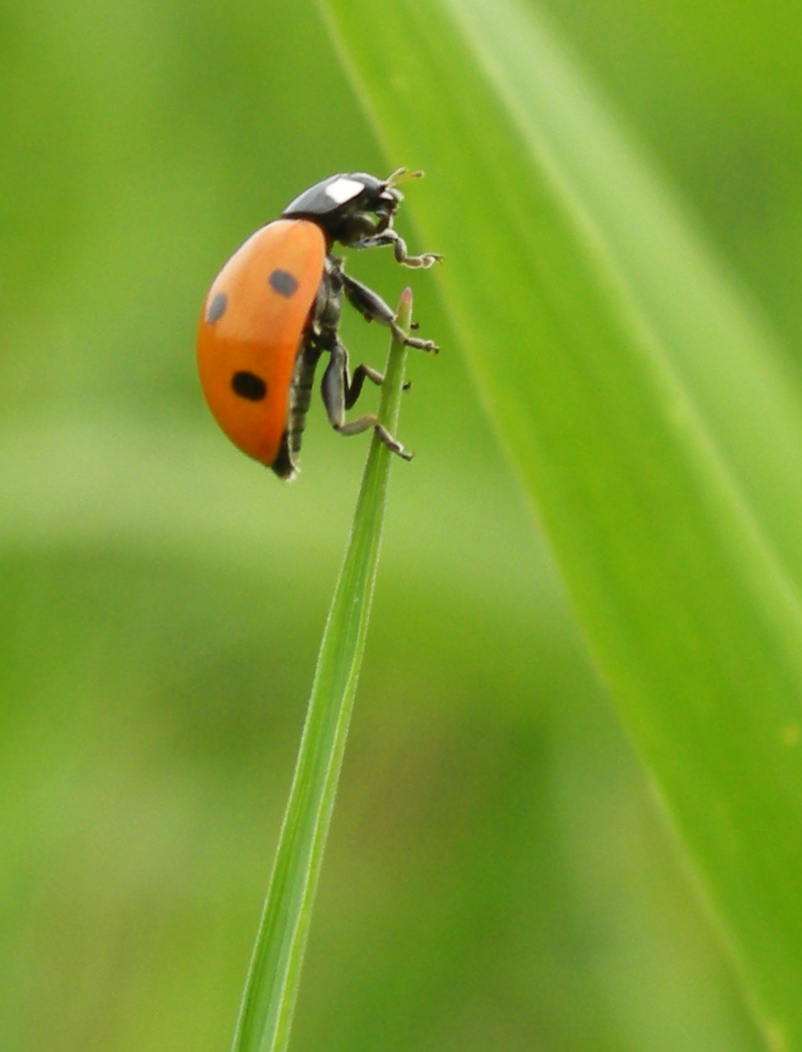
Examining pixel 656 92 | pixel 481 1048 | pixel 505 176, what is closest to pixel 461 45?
pixel 505 176

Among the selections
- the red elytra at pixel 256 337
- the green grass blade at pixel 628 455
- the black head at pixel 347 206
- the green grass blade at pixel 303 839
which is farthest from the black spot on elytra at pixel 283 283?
the green grass blade at pixel 303 839

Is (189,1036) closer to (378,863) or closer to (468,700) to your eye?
(378,863)

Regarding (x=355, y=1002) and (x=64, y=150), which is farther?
(x=64, y=150)

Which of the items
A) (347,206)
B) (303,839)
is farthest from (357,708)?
(303,839)

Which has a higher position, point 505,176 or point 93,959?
point 505,176

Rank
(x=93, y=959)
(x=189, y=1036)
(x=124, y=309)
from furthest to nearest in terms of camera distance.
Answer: (x=124, y=309) → (x=93, y=959) → (x=189, y=1036)

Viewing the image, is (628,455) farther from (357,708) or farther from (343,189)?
(357,708)

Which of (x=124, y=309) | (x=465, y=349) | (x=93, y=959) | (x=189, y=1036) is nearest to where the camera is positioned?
(x=465, y=349)

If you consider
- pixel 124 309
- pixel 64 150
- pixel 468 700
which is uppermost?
pixel 64 150

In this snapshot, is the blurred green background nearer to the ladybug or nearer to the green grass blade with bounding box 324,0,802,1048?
the ladybug
